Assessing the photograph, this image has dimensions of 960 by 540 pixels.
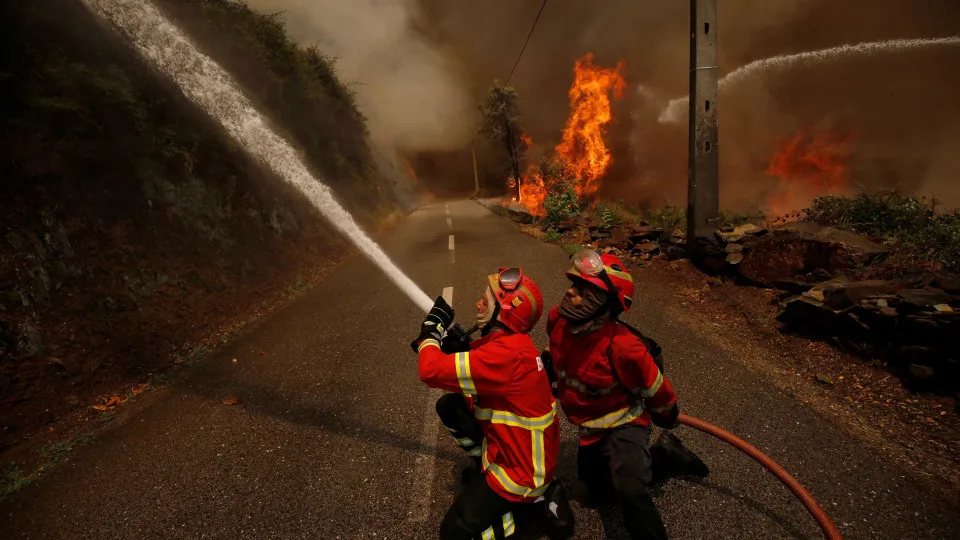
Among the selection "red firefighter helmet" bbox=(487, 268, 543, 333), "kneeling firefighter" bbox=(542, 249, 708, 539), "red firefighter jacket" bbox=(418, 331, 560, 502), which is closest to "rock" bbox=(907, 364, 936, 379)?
"kneeling firefighter" bbox=(542, 249, 708, 539)

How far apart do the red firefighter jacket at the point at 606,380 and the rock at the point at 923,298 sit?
3.34 metres

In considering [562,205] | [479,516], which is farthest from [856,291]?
[562,205]

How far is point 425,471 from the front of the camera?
3.26 meters

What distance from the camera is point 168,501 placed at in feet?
10.6

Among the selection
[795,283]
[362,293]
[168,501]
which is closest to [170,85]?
[362,293]

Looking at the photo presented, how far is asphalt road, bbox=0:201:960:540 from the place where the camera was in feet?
8.84

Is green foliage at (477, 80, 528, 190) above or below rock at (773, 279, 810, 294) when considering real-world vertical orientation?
above

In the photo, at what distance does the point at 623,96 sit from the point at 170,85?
2102 cm

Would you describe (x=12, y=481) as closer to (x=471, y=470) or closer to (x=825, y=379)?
(x=471, y=470)

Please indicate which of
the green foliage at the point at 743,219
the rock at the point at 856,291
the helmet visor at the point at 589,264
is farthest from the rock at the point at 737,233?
the helmet visor at the point at 589,264

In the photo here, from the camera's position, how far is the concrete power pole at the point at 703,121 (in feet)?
23.1

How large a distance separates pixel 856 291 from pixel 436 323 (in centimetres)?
489

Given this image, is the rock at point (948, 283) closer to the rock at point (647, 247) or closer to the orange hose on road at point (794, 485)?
the orange hose on road at point (794, 485)

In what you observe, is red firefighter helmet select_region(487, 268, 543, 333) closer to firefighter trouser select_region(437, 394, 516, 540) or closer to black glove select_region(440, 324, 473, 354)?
black glove select_region(440, 324, 473, 354)
